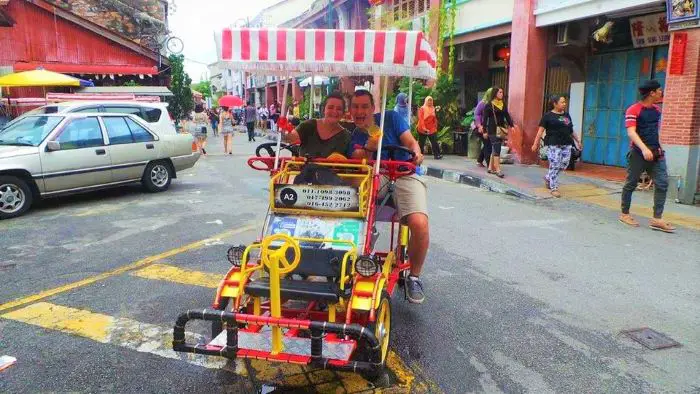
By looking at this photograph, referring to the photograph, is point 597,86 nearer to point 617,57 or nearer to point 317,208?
point 617,57

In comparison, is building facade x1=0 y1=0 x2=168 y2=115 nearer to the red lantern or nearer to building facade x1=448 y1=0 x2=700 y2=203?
the red lantern

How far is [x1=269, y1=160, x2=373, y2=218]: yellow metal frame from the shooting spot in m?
3.70

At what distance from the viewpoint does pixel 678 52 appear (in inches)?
344

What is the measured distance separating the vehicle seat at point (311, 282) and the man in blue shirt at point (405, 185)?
1041mm

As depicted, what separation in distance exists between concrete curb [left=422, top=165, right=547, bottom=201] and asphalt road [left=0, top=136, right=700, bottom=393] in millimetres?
1522

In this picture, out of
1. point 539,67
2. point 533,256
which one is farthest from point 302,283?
point 539,67

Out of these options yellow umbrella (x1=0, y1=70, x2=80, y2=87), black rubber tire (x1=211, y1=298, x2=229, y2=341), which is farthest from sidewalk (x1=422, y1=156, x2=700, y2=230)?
yellow umbrella (x1=0, y1=70, x2=80, y2=87)

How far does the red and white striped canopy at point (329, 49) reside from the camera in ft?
11.5

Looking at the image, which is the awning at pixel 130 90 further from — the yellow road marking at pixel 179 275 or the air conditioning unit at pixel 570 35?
the yellow road marking at pixel 179 275

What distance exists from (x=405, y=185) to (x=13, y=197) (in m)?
6.42

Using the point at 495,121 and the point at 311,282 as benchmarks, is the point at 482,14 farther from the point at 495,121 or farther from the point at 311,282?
the point at 311,282

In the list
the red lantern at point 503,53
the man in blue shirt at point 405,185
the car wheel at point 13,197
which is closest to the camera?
the man in blue shirt at point 405,185

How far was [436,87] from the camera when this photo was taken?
15.0m

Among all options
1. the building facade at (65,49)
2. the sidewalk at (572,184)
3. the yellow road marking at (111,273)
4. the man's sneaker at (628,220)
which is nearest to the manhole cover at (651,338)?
the man's sneaker at (628,220)
